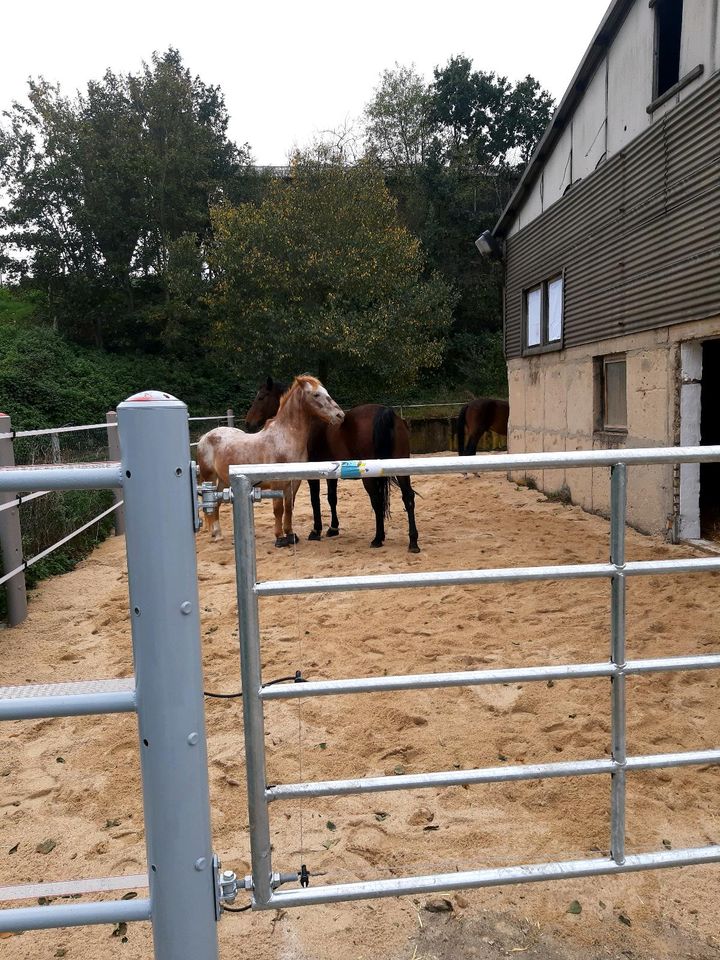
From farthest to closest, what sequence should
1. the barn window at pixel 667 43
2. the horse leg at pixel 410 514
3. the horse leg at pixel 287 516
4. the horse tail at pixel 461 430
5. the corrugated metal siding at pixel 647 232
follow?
the horse tail at pixel 461 430, the barn window at pixel 667 43, the horse leg at pixel 287 516, the horse leg at pixel 410 514, the corrugated metal siding at pixel 647 232

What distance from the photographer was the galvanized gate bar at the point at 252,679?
142 cm

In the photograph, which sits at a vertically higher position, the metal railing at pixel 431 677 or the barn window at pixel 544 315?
the barn window at pixel 544 315

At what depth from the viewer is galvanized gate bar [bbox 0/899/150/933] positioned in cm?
130

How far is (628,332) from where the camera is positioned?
25.4 ft

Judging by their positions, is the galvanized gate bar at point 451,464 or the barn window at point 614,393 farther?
the barn window at point 614,393

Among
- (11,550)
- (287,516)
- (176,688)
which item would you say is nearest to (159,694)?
(176,688)

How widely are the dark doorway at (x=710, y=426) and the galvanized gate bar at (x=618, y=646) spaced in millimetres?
6486

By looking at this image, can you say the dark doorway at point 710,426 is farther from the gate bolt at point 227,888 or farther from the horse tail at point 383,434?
the gate bolt at point 227,888

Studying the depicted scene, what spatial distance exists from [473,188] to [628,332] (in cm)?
2053

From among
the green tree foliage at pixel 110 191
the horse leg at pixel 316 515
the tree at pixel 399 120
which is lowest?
the horse leg at pixel 316 515

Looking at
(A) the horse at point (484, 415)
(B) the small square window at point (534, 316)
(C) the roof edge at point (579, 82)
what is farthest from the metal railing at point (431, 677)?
(A) the horse at point (484, 415)

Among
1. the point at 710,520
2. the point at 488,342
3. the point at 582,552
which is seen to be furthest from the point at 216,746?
the point at 488,342

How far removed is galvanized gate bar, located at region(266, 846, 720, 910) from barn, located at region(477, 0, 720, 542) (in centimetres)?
554

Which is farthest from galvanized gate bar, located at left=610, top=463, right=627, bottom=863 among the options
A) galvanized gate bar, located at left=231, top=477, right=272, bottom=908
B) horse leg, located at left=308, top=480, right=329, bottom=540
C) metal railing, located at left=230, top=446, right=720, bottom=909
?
horse leg, located at left=308, top=480, right=329, bottom=540
